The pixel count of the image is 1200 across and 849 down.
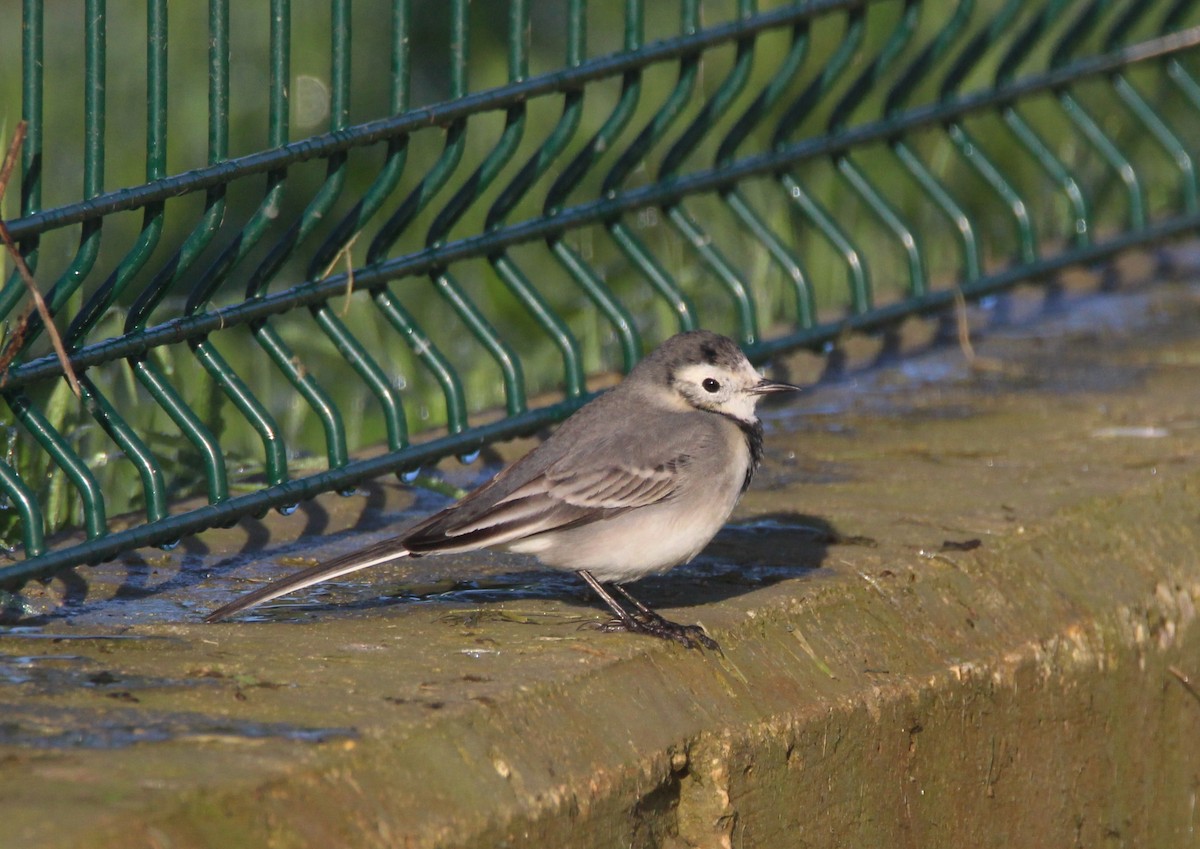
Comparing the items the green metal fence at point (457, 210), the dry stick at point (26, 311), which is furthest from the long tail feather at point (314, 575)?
the dry stick at point (26, 311)

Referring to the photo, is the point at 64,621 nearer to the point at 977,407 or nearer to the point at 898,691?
the point at 898,691

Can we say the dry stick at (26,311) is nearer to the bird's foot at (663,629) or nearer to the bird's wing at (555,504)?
the bird's wing at (555,504)

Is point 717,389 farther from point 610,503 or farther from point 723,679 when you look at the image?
point 723,679

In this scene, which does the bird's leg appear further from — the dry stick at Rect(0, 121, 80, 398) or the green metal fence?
the dry stick at Rect(0, 121, 80, 398)

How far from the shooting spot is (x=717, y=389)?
166 inches

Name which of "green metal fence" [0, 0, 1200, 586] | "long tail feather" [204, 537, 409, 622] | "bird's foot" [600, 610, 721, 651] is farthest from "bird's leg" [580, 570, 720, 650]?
"green metal fence" [0, 0, 1200, 586]

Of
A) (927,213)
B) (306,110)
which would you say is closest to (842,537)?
(927,213)

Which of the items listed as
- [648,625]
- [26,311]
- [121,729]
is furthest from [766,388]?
[121,729]

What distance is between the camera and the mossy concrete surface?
2609 millimetres

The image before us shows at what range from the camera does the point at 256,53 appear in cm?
859

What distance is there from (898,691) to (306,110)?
218 inches

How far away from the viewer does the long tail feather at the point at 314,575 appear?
11.1 ft

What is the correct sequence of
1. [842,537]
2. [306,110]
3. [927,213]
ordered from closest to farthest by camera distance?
[842,537] → [927,213] → [306,110]

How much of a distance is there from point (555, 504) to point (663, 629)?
52 centimetres
